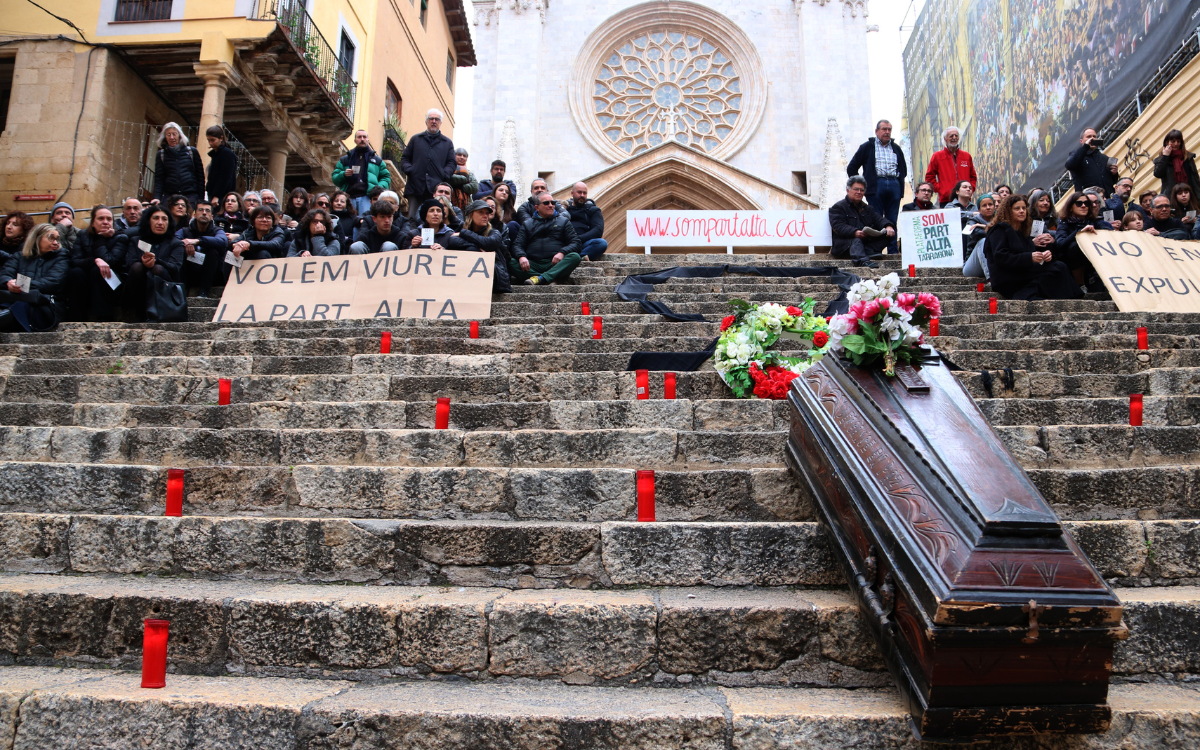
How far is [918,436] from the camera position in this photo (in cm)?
228

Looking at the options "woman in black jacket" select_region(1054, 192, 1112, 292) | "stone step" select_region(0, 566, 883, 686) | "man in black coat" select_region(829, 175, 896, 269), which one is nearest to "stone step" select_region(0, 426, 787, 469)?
"stone step" select_region(0, 566, 883, 686)

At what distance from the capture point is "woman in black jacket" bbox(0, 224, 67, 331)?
596 centimetres

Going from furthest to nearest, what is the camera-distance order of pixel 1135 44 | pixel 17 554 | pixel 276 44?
pixel 276 44 → pixel 1135 44 → pixel 17 554

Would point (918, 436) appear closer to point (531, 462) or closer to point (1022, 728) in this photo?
point (1022, 728)

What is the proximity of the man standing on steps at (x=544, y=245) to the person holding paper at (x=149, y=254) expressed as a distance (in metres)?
3.15

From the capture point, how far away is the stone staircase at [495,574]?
207cm

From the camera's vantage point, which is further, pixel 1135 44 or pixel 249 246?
pixel 1135 44

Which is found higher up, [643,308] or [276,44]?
[276,44]

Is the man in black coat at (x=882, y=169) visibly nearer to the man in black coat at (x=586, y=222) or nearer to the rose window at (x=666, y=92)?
the man in black coat at (x=586, y=222)

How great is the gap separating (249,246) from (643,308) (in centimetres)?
385

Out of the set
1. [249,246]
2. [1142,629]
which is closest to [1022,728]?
[1142,629]

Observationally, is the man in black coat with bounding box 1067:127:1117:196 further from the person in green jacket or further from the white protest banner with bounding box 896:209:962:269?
the person in green jacket

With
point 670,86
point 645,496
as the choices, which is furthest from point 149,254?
point 670,86

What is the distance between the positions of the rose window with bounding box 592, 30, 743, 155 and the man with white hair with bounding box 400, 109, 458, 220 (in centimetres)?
1107
